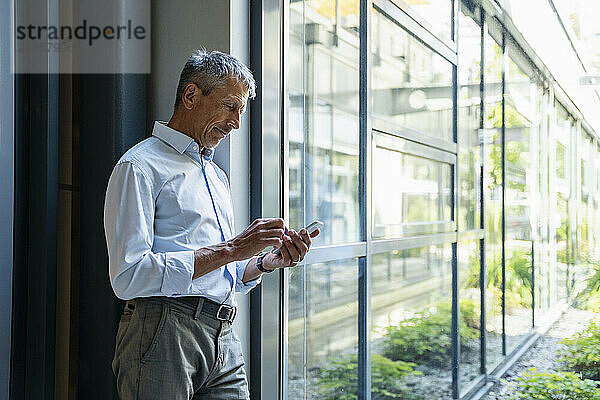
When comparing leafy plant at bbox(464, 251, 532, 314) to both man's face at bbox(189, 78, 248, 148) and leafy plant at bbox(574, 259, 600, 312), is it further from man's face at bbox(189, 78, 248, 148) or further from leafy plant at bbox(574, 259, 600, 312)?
man's face at bbox(189, 78, 248, 148)

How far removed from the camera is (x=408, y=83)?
2.45 m

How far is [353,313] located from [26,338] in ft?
3.63

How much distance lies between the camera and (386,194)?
251 cm

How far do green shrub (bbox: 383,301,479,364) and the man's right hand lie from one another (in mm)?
820

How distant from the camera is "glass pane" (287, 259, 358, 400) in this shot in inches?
101

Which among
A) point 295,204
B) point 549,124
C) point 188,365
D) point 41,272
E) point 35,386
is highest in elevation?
point 549,124

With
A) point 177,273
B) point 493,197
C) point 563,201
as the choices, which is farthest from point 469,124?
point 177,273

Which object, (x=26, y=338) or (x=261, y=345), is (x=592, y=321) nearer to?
(x=261, y=345)

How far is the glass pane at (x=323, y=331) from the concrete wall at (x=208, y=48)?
236 mm

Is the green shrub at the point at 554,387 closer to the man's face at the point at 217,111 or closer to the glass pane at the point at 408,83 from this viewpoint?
the glass pane at the point at 408,83

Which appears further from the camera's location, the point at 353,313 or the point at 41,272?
the point at 353,313

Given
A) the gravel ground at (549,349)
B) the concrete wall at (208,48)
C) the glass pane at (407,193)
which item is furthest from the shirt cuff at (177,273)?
the gravel ground at (549,349)

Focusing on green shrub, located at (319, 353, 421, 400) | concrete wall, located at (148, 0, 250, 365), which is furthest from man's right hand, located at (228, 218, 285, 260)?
green shrub, located at (319, 353, 421, 400)

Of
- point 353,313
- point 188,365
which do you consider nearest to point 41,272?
point 188,365
